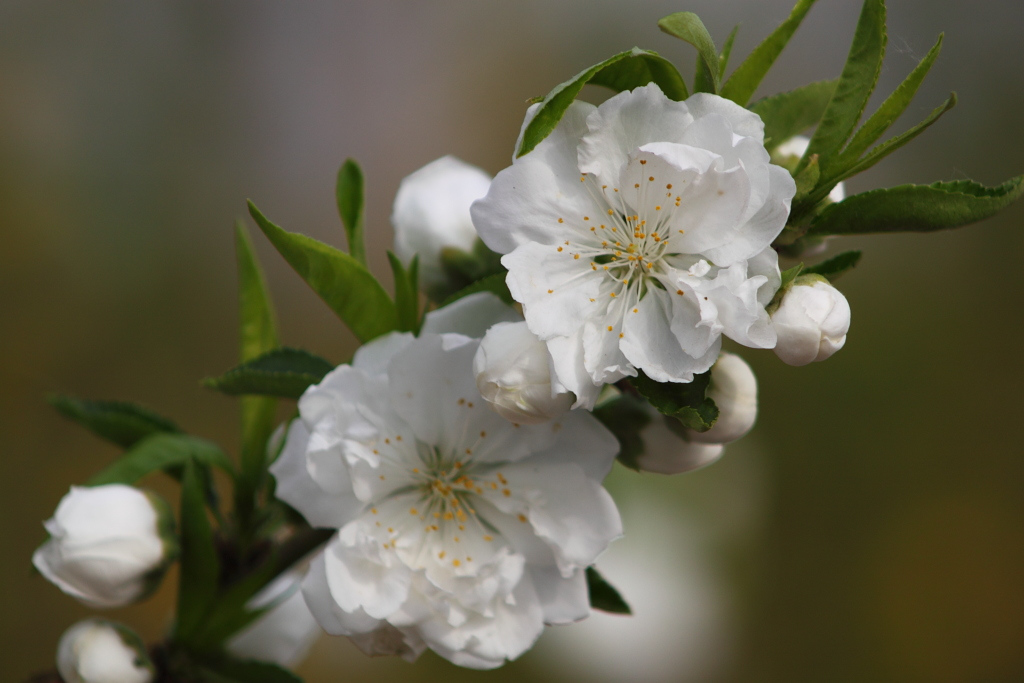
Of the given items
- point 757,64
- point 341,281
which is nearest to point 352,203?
point 341,281

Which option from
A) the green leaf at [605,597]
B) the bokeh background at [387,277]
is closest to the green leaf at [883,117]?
the green leaf at [605,597]

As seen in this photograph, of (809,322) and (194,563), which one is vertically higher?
(809,322)

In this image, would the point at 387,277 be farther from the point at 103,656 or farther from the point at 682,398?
the point at 682,398

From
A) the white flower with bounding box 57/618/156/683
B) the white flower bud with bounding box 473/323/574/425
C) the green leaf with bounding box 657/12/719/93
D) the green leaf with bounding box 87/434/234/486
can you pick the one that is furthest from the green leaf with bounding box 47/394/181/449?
the green leaf with bounding box 657/12/719/93

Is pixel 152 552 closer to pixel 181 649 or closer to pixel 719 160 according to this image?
pixel 181 649

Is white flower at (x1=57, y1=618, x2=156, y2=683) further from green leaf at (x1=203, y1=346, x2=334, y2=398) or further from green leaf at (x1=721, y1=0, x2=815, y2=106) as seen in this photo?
green leaf at (x1=721, y1=0, x2=815, y2=106)

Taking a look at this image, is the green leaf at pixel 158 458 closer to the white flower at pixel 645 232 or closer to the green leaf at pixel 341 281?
the green leaf at pixel 341 281
